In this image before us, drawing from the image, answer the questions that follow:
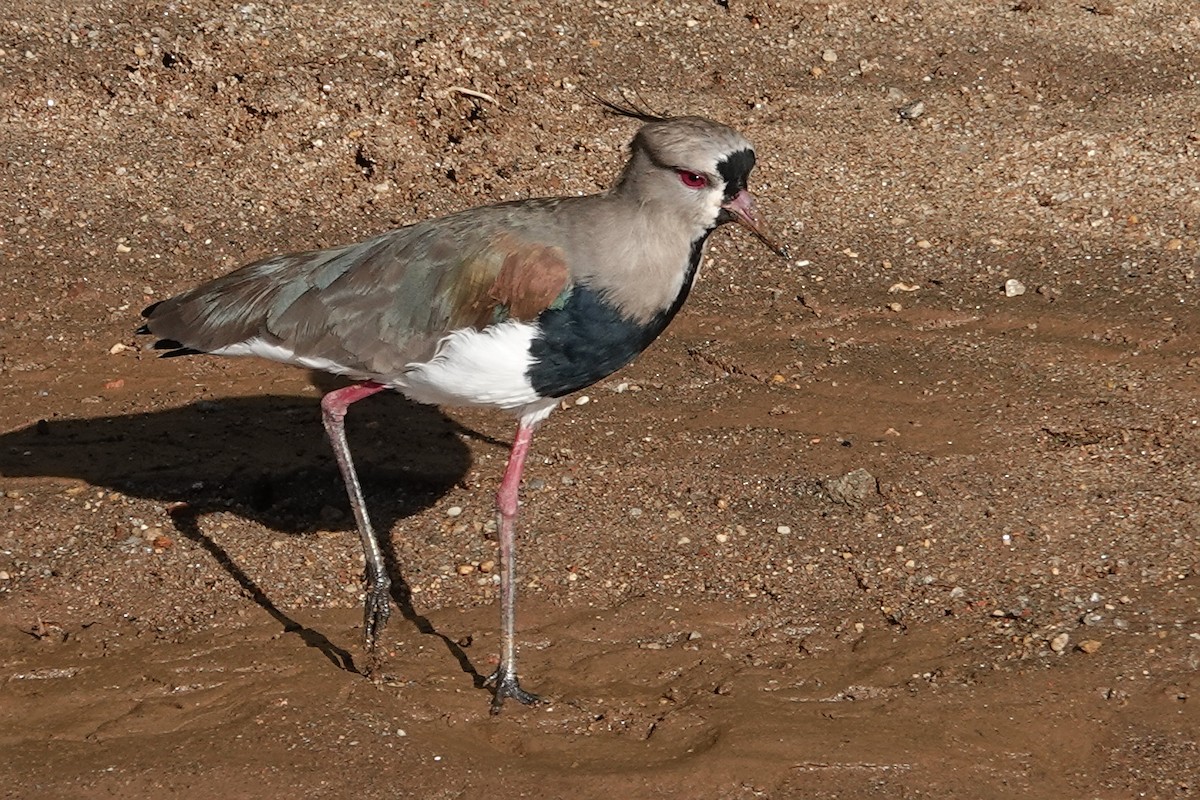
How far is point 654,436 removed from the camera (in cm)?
743

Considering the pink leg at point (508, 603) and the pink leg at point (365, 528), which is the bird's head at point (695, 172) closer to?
the pink leg at point (508, 603)

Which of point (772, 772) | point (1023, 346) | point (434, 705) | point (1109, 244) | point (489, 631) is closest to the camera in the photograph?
point (772, 772)

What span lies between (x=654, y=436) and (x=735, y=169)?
2.19 m

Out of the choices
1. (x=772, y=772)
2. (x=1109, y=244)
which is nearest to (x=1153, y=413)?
(x=1109, y=244)

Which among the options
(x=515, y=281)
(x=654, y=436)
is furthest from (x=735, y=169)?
(x=654, y=436)

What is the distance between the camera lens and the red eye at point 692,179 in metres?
5.50

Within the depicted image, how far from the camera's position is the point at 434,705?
19.2ft

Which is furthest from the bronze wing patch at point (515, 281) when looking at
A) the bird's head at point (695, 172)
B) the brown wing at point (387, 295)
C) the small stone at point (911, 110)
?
the small stone at point (911, 110)

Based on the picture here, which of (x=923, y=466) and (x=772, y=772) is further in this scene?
(x=923, y=466)

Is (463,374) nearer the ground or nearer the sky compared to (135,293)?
nearer the sky

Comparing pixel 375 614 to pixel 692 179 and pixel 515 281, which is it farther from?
pixel 692 179

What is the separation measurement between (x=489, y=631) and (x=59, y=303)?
141 inches

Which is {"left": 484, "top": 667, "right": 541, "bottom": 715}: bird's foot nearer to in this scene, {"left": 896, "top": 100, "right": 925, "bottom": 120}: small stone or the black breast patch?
the black breast patch

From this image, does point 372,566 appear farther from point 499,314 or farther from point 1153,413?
point 1153,413
